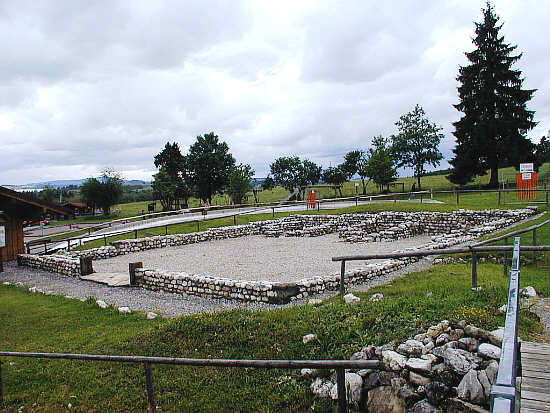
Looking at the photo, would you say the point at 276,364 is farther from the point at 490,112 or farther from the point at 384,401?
the point at 490,112

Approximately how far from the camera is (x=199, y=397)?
527 centimetres

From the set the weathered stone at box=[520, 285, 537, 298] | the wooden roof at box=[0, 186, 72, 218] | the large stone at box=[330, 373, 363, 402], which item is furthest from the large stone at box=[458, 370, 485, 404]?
the wooden roof at box=[0, 186, 72, 218]

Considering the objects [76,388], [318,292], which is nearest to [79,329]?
[76,388]

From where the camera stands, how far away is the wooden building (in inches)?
735

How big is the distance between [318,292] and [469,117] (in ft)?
121

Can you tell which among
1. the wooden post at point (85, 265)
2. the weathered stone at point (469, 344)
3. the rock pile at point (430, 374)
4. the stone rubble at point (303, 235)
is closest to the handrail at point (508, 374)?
the rock pile at point (430, 374)

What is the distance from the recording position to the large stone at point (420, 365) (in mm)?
4305

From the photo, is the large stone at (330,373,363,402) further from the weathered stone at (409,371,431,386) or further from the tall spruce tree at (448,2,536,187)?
the tall spruce tree at (448,2,536,187)

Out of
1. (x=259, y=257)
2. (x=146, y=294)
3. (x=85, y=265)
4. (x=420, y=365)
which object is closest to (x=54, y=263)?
(x=85, y=265)

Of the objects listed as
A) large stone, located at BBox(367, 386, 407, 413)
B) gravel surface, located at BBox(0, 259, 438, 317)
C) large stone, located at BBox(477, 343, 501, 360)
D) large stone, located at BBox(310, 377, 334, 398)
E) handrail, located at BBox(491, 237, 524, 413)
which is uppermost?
handrail, located at BBox(491, 237, 524, 413)

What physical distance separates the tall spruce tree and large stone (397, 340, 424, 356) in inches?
1495

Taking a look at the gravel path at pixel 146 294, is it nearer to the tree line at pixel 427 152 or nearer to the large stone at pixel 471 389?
the large stone at pixel 471 389

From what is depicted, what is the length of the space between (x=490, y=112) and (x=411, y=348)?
41.7 m

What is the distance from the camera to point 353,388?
4.57 m
